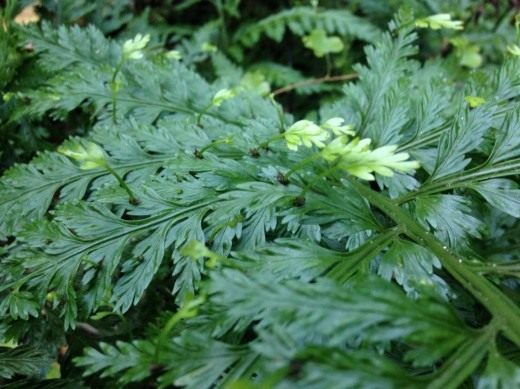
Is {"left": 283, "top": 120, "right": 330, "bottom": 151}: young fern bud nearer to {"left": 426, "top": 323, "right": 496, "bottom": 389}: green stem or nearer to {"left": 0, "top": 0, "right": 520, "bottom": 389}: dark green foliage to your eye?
{"left": 0, "top": 0, "right": 520, "bottom": 389}: dark green foliage

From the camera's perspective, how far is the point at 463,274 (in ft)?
2.68

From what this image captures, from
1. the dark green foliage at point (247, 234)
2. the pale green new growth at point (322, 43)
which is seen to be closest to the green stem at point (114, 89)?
the dark green foliage at point (247, 234)

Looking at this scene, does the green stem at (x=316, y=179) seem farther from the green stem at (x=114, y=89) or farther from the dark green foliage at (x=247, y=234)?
the green stem at (x=114, y=89)

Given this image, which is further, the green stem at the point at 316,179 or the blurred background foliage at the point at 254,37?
the blurred background foliage at the point at 254,37

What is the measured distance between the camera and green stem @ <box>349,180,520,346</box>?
0.72m

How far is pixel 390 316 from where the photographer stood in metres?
0.60

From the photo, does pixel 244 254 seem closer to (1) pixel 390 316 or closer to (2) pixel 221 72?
(1) pixel 390 316

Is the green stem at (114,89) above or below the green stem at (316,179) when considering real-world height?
above

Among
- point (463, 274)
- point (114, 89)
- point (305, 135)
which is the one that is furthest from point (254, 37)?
point (463, 274)

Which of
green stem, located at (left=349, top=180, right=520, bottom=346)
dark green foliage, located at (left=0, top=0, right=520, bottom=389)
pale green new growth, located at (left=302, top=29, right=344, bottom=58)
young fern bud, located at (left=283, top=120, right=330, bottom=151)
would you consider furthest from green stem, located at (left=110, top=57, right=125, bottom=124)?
pale green new growth, located at (left=302, top=29, right=344, bottom=58)

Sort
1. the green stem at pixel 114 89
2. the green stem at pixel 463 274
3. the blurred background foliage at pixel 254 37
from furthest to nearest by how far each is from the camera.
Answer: the blurred background foliage at pixel 254 37, the green stem at pixel 114 89, the green stem at pixel 463 274

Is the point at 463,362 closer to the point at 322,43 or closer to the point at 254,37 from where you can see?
the point at 322,43

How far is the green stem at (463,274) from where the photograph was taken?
0.72 meters

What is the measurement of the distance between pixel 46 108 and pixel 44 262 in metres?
0.55
